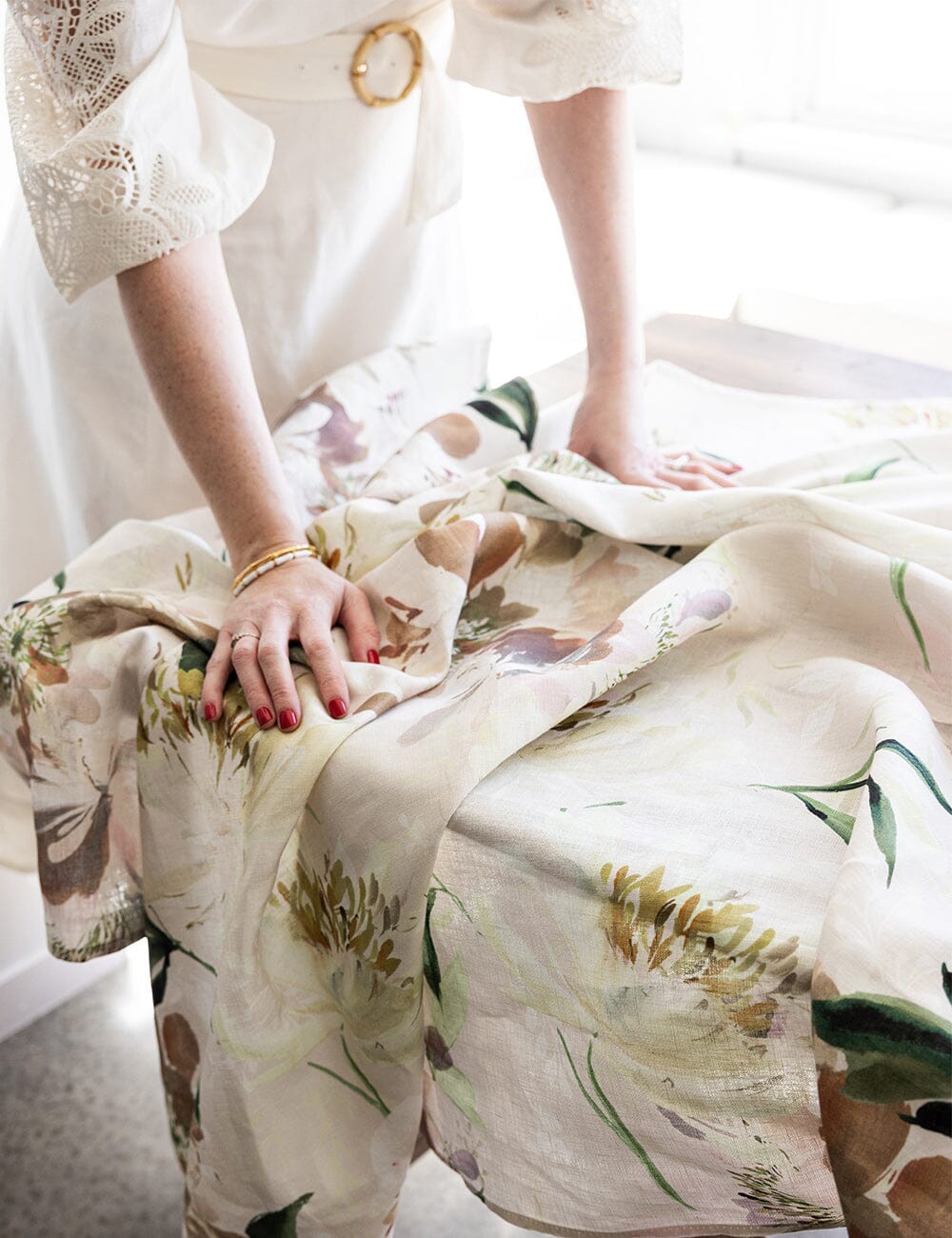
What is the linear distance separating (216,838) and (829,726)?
0.34 metres

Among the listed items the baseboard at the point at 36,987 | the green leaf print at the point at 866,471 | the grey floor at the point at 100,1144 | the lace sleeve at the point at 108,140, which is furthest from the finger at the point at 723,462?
the baseboard at the point at 36,987

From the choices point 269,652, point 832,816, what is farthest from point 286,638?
point 832,816

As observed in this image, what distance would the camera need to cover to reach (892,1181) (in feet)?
1.57

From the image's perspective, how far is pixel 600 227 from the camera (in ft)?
3.41

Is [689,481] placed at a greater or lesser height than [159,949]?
greater

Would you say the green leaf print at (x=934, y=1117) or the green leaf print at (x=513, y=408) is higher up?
the green leaf print at (x=513, y=408)

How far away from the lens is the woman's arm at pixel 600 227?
99 cm

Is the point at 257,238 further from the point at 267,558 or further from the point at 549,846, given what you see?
the point at 549,846

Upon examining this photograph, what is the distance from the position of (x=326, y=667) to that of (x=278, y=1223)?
32 centimetres

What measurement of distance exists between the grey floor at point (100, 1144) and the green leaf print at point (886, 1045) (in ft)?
2.35

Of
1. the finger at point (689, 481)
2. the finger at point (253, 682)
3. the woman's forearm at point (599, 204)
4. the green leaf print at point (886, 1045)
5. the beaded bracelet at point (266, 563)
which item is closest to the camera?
the green leaf print at point (886, 1045)

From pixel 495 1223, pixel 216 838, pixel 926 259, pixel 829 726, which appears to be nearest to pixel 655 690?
pixel 829 726

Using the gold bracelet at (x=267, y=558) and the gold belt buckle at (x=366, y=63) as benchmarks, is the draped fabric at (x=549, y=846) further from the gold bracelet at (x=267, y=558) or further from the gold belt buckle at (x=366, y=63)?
the gold belt buckle at (x=366, y=63)

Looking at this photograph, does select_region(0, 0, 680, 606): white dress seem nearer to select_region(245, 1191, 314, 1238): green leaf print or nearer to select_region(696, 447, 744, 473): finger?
select_region(696, 447, 744, 473): finger
